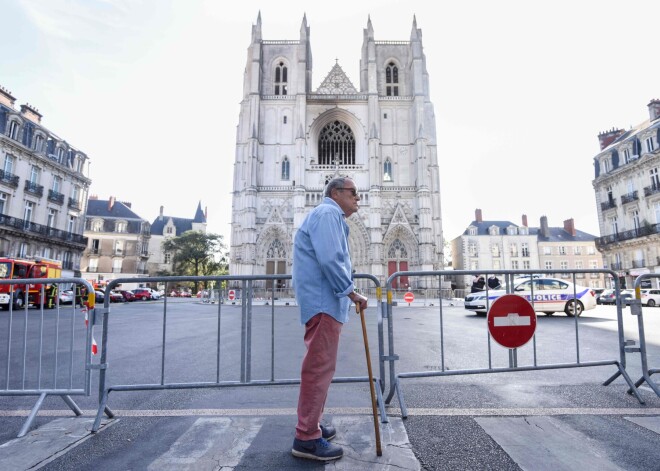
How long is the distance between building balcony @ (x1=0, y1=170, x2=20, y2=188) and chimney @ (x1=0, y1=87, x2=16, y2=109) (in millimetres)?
5212

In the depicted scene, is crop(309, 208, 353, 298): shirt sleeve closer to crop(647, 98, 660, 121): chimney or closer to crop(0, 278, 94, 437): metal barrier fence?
crop(0, 278, 94, 437): metal barrier fence

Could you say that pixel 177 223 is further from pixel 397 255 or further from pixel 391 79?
pixel 397 255

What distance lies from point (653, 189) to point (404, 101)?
70.6 feet

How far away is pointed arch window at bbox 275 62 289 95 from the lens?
37.4m

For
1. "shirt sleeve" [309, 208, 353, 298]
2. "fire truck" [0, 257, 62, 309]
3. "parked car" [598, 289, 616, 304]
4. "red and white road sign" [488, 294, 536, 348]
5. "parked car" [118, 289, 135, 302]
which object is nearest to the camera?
"shirt sleeve" [309, 208, 353, 298]

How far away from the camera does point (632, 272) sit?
93.6 ft

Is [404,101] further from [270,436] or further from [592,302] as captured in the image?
[270,436]

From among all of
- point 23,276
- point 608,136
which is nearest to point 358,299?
point 23,276

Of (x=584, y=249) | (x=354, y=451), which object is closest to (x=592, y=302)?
(x=354, y=451)

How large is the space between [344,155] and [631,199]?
24.8m

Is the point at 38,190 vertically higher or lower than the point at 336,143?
lower

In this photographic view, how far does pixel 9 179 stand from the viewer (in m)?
25.2

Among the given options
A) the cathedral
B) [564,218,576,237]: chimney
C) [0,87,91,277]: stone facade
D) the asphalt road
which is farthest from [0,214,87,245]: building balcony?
[564,218,576,237]: chimney

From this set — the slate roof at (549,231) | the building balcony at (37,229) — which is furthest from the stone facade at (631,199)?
the building balcony at (37,229)
